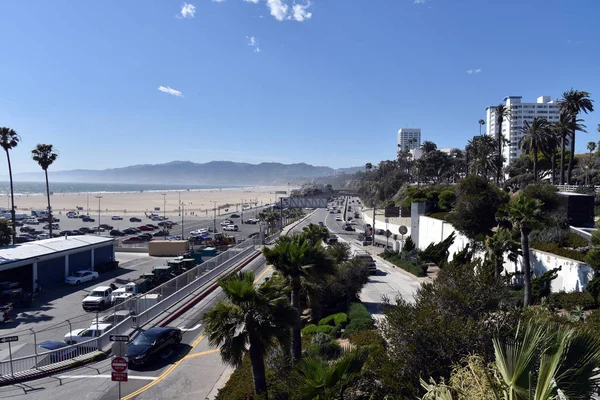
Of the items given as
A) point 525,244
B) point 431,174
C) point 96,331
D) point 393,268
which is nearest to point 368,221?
point 431,174

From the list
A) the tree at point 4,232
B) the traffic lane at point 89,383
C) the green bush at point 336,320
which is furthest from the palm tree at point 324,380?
the tree at point 4,232

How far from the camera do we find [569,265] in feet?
76.1

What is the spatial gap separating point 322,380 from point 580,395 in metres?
4.54

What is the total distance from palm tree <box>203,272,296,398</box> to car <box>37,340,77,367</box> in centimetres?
956

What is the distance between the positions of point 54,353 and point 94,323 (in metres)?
4.45

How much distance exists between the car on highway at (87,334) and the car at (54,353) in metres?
0.56

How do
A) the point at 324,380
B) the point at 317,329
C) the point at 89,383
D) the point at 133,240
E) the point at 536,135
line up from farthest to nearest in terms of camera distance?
1. the point at 133,240
2. the point at 536,135
3. the point at 317,329
4. the point at 89,383
5. the point at 324,380

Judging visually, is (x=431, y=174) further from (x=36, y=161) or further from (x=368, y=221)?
(x=36, y=161)

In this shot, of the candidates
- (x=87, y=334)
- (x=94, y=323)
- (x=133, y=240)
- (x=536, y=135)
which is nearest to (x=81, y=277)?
(x=94, y=323)

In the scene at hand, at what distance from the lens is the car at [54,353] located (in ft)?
56.0

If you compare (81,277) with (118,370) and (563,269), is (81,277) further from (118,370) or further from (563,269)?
(563,269)

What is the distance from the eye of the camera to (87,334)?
778 inches

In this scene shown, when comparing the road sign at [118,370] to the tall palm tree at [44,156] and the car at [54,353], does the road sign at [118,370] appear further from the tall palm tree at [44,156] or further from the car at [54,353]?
the tall palm tree at [44,156]

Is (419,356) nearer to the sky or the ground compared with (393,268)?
nearer to the sky
